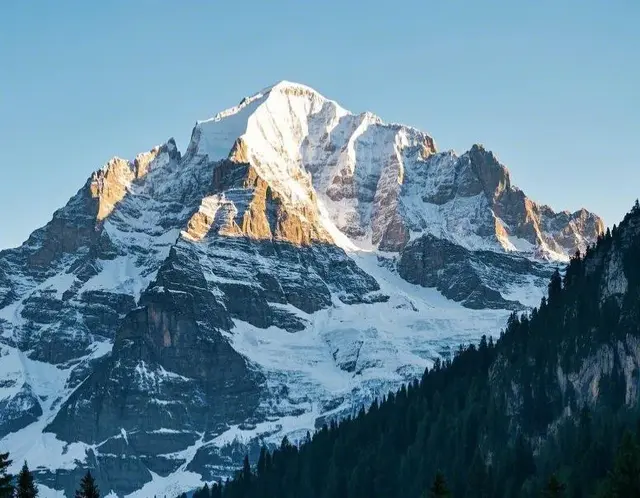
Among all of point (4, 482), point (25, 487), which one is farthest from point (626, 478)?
point (4, 482)

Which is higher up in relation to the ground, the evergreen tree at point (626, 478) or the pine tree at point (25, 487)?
the evergreen tree at point (626, 478)

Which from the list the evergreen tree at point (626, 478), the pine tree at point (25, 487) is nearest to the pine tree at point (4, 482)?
the pine tree at point (25, 487)

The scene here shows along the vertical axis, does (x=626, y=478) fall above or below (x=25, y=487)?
above

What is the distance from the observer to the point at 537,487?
550 feet

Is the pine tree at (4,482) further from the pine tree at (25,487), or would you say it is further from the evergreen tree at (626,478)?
the evergreen tree at (626,478)

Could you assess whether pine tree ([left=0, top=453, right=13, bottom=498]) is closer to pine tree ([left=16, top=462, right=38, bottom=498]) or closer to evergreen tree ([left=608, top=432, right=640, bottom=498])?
pine tree ([left=16, top=462, right=38, bottom=498])

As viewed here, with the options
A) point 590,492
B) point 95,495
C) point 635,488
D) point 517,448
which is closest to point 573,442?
point 517,448

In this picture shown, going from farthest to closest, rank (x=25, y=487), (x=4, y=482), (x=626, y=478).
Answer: (x=626, y=478)
(x=25, y=487)
(x=4, y=482)

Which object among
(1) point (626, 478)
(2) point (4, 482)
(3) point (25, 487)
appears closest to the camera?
(2) point (4, 482)

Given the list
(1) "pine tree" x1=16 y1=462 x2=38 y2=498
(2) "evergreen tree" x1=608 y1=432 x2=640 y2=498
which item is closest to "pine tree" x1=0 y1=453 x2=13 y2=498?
(1) "pine tree" x1=16 y1=462 x2=38 y2=498

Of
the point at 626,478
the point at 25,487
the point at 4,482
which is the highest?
the point at 626,478

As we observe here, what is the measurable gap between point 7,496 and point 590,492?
217ft

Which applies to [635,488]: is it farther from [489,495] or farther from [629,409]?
[629,409]

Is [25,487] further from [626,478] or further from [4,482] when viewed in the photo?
[626,478]
